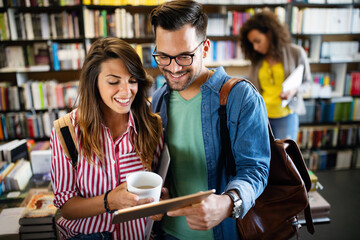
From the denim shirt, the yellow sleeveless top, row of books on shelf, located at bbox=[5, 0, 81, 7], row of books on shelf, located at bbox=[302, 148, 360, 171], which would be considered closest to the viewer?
the denim shirt

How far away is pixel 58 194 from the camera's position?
43.0 inches

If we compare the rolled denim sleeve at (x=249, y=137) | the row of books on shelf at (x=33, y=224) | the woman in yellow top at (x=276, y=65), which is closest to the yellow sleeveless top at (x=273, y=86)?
the woman in yellow top at (x=276, y=65)

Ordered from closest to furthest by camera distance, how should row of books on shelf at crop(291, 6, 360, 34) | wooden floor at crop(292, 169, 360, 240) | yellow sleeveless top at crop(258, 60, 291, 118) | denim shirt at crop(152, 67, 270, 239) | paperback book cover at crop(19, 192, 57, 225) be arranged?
denim shirt at crop(152, 67, 270, 239) → paperback book cover at crop(19, 192, 57, 225) → wooden floor at crop(292, 169, 360, 240) → yellow sleeveless top at crop(258, 60, 291, 118) → row of books on shelf at crop(291, 6, 360, 34)

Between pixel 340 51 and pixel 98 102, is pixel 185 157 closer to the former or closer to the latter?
pixel 98 102

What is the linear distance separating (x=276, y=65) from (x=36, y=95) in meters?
2.71

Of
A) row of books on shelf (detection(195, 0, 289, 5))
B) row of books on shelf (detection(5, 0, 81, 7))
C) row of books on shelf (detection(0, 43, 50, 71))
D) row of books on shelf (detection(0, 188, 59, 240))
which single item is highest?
row of books on shelf (detection(195, 0, 289, 5))

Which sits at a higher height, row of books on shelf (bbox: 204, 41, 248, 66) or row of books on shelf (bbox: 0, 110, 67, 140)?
row of books on shelf (bbox: 204, 41, 248, 66)

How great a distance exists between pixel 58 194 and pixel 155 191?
18.9 inches

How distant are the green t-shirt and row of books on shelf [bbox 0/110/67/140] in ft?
8.21

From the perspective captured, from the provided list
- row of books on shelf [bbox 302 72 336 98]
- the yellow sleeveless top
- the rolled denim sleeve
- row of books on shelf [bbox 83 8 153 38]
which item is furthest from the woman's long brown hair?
row of books on shelf [bbox 302 72 336 98]

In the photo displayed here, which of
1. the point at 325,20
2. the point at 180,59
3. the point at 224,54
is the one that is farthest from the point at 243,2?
the point at 180,59

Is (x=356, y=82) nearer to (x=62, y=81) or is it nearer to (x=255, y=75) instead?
(x=255, y=75)

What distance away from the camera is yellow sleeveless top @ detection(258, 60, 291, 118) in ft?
8.15

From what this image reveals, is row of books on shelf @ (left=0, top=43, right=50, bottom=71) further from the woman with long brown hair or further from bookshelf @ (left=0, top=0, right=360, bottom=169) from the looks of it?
the woman with long brown hair
